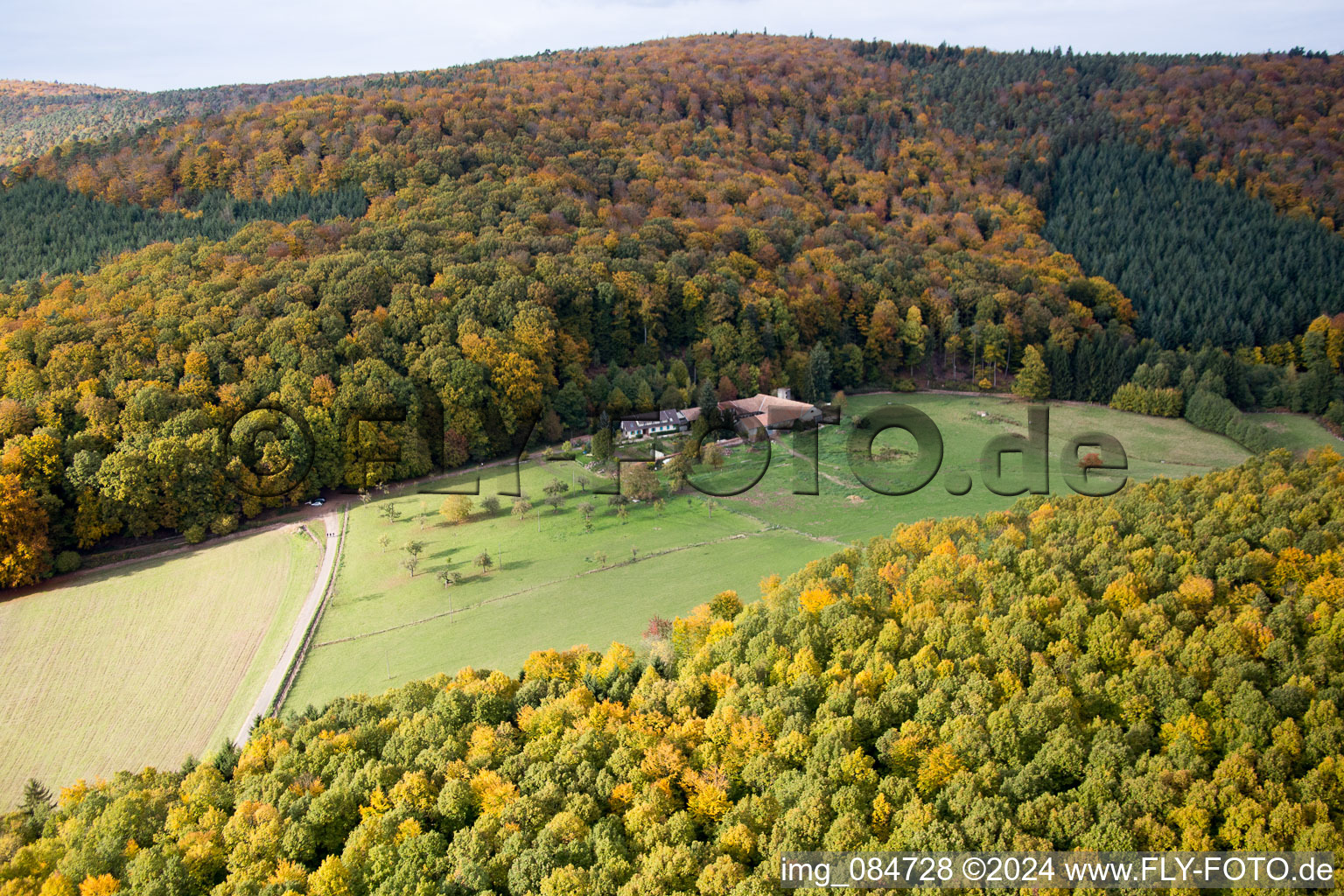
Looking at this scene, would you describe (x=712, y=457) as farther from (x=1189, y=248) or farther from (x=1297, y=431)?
(x=1189, y=248)

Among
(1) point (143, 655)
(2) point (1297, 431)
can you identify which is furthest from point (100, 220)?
(2) point (1297, 431)

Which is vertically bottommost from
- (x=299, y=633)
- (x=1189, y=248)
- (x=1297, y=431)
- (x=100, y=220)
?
(x=1297, y=431)

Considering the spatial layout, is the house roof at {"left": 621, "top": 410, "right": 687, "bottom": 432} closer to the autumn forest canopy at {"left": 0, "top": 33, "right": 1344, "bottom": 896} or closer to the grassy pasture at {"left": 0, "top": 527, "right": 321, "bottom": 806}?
the autumn forest canopy at {"left": 0, "top": 33, "right": 1344, "bottom": 896}

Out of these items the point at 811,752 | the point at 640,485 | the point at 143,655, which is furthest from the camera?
the point at 640,485

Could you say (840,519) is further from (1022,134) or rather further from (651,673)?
(1022,134)

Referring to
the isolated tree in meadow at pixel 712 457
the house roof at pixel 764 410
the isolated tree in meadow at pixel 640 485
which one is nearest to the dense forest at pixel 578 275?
the house roof at pixel 764 410

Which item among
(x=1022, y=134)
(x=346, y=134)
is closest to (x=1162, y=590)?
(x=346, y=134)

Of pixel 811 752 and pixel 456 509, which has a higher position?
pixel 811 752
